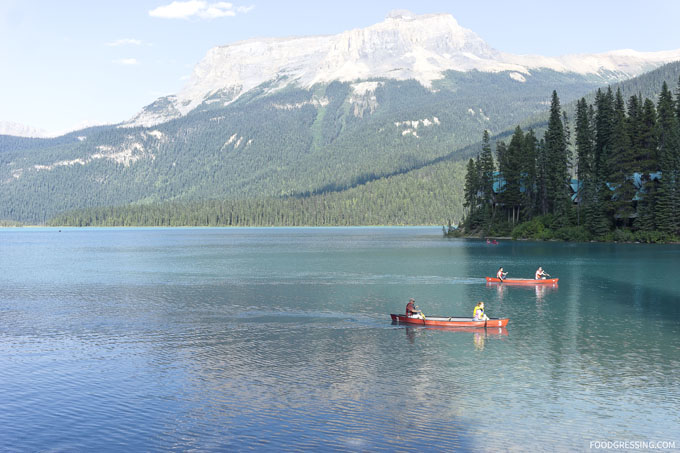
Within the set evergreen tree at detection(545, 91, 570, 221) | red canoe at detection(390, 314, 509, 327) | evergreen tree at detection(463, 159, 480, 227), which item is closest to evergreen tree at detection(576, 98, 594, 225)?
evergreen tree at detection(545, 91, 570, 221)

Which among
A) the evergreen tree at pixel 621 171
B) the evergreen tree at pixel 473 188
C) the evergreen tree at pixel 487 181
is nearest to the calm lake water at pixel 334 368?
the evergreen tree at pixel 621 171

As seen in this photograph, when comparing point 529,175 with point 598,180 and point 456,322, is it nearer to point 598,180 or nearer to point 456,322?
point 598,180

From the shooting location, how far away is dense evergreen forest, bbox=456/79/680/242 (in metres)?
140

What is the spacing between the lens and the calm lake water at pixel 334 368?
2644 centimetres

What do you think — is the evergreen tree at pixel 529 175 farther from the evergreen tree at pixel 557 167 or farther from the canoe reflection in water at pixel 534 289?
the canoe reflection in water at pixel 534 289

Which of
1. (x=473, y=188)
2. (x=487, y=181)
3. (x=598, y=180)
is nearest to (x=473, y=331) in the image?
(x=598, y=180)

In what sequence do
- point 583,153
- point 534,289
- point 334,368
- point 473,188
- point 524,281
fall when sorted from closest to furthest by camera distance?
point 334,368 → point 534,289 → point 524,281 → point 583,153 → point 473,188

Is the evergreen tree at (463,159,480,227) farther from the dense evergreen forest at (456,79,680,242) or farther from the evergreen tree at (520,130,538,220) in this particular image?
the evergreen tree at (520,130,538,220)

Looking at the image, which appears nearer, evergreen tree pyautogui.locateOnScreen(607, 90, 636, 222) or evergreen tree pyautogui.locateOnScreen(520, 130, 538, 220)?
evergreen tree pyautogui.locateOnScreen(607, 90, 636, 222)

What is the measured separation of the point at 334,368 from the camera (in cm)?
3691

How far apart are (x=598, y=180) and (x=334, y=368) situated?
5122 inches

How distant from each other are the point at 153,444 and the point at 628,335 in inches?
1411

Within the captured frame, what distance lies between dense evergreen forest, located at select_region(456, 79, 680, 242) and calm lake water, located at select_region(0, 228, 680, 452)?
217 ft

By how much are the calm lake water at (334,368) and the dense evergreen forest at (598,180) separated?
66.2 m
